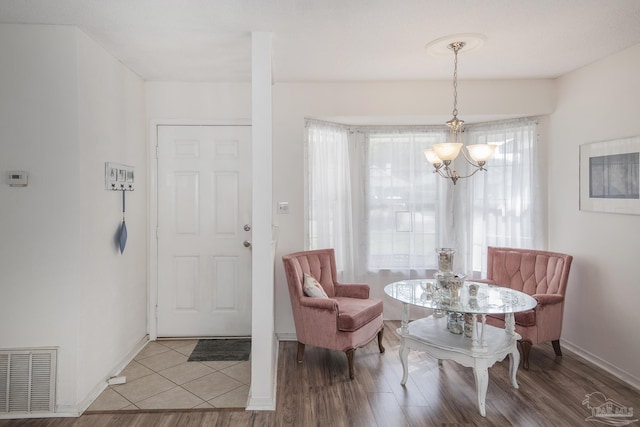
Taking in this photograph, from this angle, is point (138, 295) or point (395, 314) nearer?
point (138, 295)

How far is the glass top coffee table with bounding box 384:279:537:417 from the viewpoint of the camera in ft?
8.17

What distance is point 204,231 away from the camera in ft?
12.2

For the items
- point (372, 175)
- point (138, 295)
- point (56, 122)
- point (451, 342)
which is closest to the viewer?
point (56, 122)

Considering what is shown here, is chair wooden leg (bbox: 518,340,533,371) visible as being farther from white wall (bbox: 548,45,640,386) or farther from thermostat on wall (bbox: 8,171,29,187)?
thermostat on wall (bbox: 8,171,29,187)

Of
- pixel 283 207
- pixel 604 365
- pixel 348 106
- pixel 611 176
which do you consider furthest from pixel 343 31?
pixel 604 365

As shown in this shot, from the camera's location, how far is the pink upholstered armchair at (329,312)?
298 cm

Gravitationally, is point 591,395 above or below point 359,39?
below

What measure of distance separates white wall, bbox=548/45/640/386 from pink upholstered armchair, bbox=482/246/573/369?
0.28 meters

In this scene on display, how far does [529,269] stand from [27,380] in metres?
4.03

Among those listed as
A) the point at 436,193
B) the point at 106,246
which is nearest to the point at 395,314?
the point at 436,193

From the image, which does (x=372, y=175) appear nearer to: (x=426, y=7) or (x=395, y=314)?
(x=395, y=314)

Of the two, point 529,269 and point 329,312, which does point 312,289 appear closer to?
→ point 329,312

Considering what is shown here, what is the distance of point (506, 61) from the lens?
3207mm

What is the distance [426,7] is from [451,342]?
2186mm
